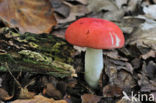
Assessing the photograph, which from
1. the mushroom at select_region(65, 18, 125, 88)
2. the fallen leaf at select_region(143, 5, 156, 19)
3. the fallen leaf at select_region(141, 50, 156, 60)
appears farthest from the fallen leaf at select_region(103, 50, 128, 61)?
the fallen leaf at select_region(143, 5, 156, 19)

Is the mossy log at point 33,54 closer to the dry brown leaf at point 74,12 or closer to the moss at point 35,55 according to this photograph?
the moss at point 35,55

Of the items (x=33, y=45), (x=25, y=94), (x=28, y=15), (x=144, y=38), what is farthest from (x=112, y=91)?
(x=28, y=15)

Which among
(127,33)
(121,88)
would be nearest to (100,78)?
(121,88)

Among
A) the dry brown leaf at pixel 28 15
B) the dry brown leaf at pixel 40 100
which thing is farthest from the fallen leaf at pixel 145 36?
the dry brown leaf at pixel 40 100

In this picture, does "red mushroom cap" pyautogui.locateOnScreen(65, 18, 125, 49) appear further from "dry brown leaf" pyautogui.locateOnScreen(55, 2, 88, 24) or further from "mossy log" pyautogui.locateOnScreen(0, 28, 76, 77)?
"dry brown leaf" pyautogui.locateOnScreen(55, 2, 88, 24)

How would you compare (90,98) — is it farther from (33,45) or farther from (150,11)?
(150,11)
